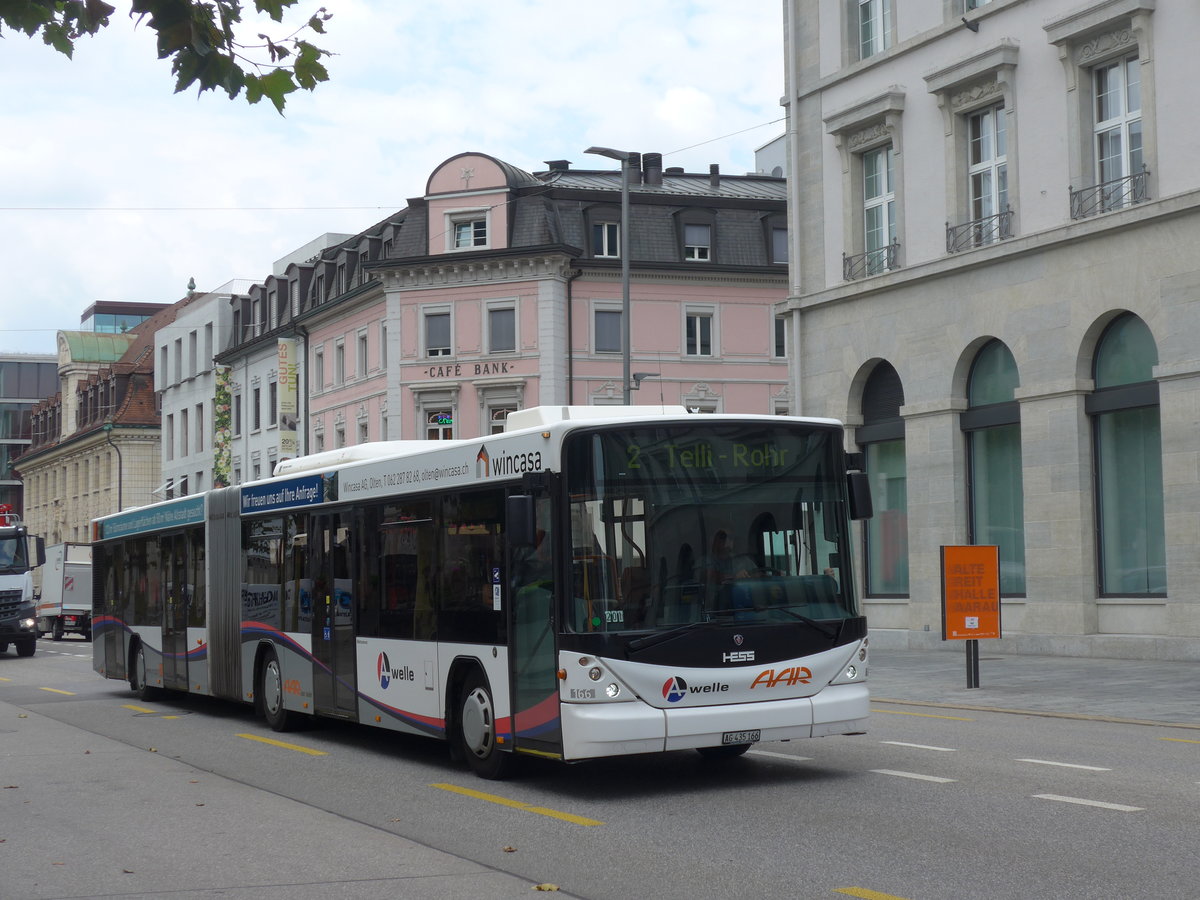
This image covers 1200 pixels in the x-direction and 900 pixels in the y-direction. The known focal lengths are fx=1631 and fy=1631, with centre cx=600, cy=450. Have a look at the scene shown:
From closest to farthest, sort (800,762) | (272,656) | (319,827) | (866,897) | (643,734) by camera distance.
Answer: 1. (866,897)
2. (319,827)
3. (643,734)
4. (800,762)
5. (272,656)

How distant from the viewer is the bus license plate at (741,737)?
10.7 metres

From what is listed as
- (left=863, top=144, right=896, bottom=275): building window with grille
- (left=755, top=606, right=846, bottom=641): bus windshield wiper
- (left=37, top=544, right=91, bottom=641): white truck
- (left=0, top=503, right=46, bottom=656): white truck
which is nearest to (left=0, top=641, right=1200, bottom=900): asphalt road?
(left=755, top=606, right=846, bottom=641): bus windshield wiper

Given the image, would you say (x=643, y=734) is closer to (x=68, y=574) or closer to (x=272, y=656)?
(x=272, y=656)

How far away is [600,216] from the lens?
53.0m

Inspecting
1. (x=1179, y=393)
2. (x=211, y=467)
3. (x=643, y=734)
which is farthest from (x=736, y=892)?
(x=211, y=467)

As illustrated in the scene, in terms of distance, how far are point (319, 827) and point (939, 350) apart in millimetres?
20011

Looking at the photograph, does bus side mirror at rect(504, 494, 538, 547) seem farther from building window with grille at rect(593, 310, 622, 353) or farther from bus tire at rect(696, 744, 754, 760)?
building window with grille at rect(593, 310, 622, 353)

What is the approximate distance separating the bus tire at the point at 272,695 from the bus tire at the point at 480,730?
4550 mm

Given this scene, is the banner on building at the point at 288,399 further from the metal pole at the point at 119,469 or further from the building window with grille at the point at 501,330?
the metal pole at the point at 119,469

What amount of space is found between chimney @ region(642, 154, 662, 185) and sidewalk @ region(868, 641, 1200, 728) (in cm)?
3442

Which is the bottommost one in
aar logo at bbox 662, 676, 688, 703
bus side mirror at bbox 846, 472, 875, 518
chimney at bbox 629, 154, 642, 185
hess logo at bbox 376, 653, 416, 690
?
hess logo at bbox 376, 653, 416, 690

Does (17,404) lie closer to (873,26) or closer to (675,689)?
(873,26)

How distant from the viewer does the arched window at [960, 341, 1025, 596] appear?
26.6 meters

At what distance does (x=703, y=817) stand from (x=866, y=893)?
258cm
